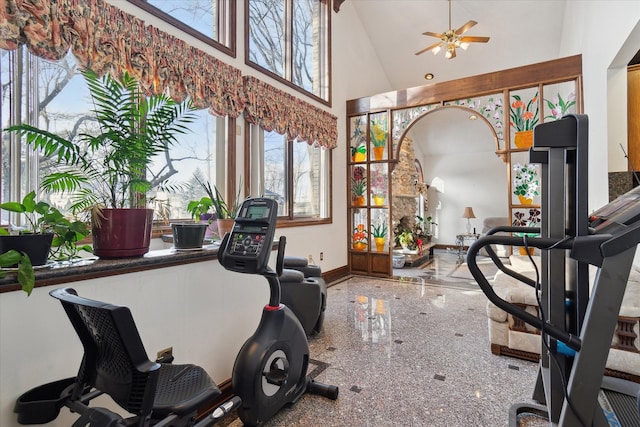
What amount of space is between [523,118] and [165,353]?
464 cm

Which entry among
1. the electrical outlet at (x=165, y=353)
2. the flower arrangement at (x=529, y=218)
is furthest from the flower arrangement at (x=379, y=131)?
the electrical outlet at (x=165, y=353)

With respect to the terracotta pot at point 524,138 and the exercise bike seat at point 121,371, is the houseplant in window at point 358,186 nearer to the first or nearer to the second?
the terracotta pot at point 524,138

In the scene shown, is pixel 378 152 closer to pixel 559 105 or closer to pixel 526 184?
pixel 526 184

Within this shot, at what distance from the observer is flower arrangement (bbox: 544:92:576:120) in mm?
3834

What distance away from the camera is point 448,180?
938 cm

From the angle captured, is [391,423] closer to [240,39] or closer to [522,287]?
[522,287]

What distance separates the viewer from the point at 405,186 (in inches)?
307

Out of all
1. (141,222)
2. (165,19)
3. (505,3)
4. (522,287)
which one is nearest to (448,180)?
(505,3)

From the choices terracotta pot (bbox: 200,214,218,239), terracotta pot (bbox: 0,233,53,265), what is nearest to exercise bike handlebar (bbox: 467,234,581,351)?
terracotta pot (bbox: 0,233,53,265)

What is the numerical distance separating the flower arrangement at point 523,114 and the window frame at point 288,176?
8.51 ft

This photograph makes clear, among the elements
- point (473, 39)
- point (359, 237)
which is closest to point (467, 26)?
point (473, 39)

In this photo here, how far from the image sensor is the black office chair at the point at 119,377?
2.68 feet

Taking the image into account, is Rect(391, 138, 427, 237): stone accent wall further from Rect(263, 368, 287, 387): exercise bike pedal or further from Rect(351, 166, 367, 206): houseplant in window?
Rect(263, 368, 287, 387): exercise bike pedal

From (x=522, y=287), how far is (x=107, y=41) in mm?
3576
